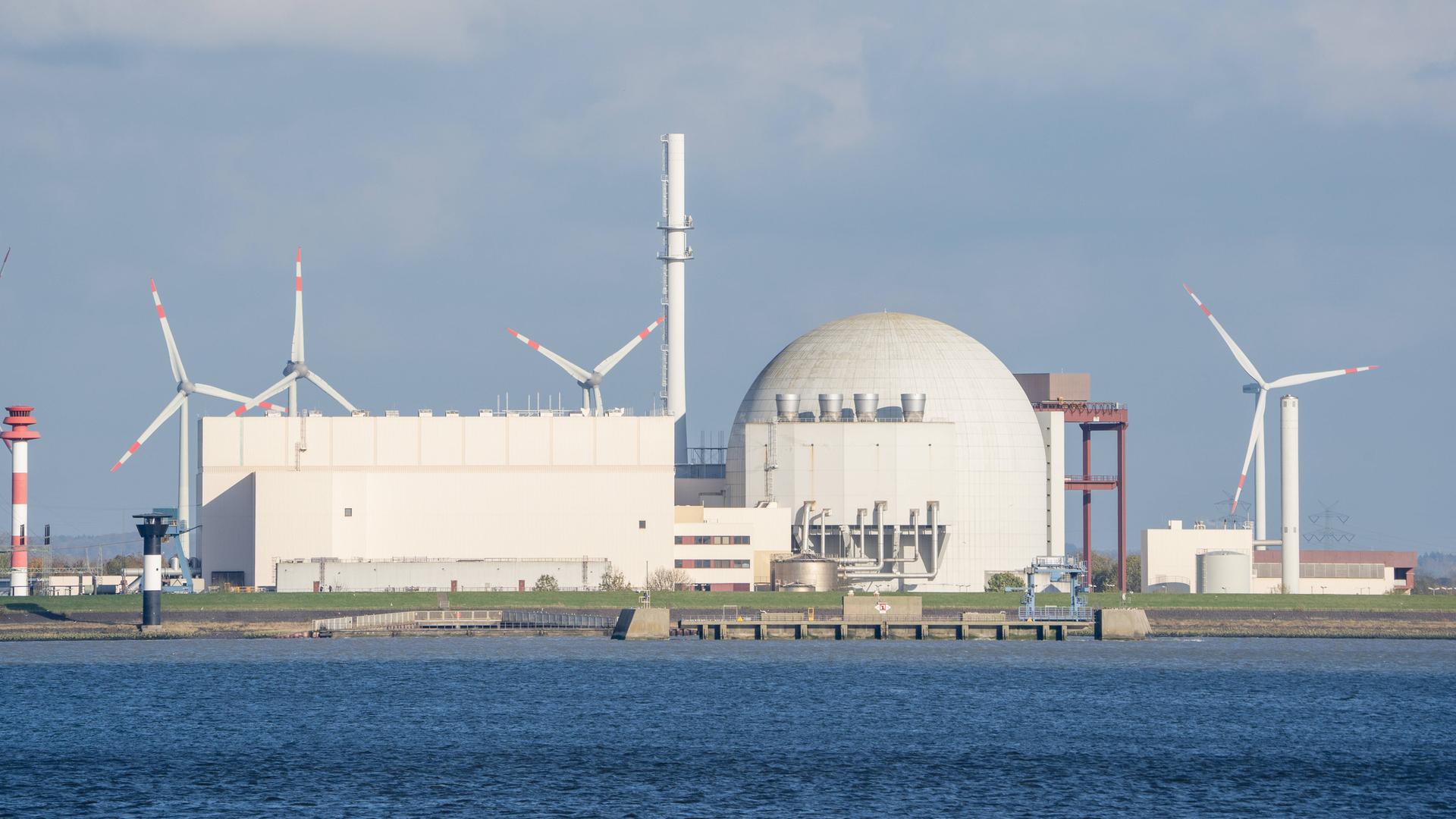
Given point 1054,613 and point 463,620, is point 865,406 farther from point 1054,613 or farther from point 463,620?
point 463,620

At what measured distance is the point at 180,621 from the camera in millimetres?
116688

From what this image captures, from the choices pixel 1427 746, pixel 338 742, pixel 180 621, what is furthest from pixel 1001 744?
pixel 180 621

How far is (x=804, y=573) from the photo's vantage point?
131000 mm

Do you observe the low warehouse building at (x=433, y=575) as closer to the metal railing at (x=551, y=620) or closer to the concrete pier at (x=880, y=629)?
the metal railing at (x=551, y=620)

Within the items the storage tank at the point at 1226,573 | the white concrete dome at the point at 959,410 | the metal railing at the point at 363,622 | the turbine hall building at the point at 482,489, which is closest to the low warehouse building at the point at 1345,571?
the storage tank at the point at 1226,573

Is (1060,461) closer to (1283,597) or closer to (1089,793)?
(1283,597)

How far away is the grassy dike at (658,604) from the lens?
11669 centimetres

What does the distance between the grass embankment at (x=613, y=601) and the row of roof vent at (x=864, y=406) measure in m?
14.0

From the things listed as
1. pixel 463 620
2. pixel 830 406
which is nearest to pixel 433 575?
pixel 463 620

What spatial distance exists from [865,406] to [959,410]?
7557 millimetres

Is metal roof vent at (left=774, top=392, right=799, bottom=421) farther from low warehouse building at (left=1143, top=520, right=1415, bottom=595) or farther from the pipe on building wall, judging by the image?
low warehouse building at (left=1143, top=520, right=1415, bottom=595)

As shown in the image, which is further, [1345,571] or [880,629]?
[1345,571]

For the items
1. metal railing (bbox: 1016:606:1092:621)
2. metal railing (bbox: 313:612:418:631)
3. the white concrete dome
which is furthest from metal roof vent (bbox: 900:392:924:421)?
metal railing (bbox: 313:612:418:631)

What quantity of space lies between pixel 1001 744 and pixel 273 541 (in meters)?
71.3
